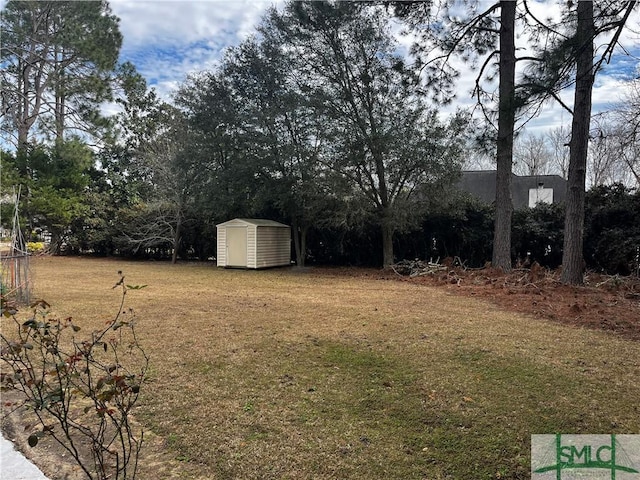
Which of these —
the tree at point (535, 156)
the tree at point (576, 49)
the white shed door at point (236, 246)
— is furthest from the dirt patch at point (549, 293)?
the tree at point (535, 156)

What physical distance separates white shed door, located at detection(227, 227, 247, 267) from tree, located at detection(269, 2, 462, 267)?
3.58 metres

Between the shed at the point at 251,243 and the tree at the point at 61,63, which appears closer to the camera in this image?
the tree at the point at 61,63

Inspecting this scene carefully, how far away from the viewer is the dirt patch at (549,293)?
5391 mm

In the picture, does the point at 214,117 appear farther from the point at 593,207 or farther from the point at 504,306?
the point at 593,207

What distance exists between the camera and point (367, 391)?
118 inches

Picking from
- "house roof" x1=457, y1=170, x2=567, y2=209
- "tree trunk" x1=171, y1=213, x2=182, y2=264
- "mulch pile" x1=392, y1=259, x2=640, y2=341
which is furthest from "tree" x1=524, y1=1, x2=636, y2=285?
"house roof" x1=457, y1=170, x2=567, y2=209

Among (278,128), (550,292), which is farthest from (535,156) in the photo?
(550,292)

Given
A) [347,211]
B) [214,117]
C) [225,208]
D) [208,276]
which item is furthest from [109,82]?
[347,211]

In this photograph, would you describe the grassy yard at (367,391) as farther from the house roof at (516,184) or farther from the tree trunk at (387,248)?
the house roof at (516,184)

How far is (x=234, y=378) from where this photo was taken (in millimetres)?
3270

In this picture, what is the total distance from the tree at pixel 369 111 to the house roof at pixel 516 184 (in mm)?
9982

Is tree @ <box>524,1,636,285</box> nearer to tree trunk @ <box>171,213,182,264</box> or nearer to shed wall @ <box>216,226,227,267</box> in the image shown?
shed wall @ <box>216,226,227,267</box>

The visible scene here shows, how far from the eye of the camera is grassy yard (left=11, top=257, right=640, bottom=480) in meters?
2.14

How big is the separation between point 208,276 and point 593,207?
32.2 feet
